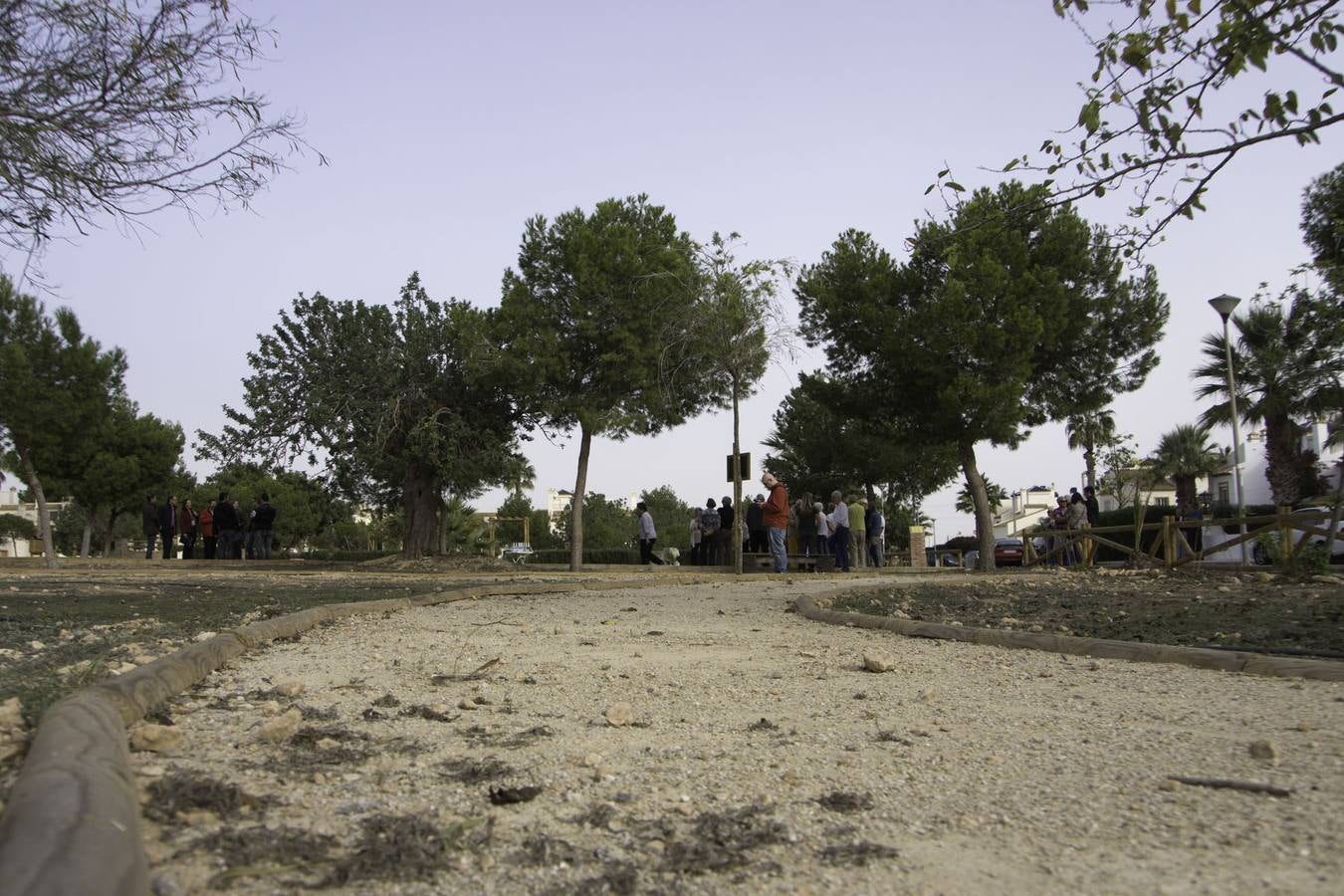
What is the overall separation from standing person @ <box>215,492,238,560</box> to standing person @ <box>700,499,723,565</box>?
12883 millimetres

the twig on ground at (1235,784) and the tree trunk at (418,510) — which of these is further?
the tree trunk at (418,510)

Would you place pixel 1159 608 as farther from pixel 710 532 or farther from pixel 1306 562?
pixel 710 532

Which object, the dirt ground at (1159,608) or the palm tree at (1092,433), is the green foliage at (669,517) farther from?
the dirt ground at (1159,608)

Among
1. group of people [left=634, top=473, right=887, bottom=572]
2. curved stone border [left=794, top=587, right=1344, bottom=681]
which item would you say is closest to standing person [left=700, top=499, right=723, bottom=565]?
group of people [left=634, top=473, right=887, bottom=572]

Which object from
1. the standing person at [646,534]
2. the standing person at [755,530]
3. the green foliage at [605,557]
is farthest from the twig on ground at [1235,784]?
the green foliage at [605,557]

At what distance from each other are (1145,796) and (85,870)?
267 centimetres

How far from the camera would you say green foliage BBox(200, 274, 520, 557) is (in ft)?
82.1

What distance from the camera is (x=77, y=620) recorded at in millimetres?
7781

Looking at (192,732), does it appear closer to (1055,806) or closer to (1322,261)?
(1055,806)

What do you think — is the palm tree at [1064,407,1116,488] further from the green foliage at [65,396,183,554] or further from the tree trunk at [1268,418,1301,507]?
the green foliage at [65,396,183,554]

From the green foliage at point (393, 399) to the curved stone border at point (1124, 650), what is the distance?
17201 mm

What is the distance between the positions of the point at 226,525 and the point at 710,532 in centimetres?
1354

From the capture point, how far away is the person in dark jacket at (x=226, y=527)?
94.5ft

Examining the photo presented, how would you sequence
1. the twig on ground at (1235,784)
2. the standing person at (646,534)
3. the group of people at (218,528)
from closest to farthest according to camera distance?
the twig on ground at (1235,784)
the standing person at (646,534)
the group of people at (218,528)
